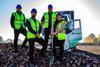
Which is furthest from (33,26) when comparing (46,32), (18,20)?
(18,20)

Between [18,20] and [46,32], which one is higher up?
[18,20]

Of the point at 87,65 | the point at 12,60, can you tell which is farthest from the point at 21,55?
the point at 87,65

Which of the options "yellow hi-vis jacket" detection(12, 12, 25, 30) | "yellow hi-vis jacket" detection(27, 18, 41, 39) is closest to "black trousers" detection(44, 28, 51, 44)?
"yellow hi-vis jacket" detection(27, 18, 41, 39)

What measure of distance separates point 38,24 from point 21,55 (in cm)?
293

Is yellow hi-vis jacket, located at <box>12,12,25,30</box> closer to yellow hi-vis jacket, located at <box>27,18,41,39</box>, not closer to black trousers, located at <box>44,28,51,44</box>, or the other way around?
black trousers, located at <box>44,28,51,44</box>

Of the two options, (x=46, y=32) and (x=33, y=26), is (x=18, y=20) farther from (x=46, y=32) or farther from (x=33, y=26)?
(x=33, y=26)

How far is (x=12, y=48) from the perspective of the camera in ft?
71.4

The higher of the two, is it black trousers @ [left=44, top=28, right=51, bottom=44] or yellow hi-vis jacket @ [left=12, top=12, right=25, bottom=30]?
yellow hi-vis jacket @ [left=12, top=12, right=25, bottom=30]

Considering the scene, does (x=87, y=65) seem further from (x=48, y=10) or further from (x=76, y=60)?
(x=48, y=10)

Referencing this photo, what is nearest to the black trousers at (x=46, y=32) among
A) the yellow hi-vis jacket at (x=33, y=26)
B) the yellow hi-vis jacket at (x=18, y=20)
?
the yellow hi-vis jacket at (x=33, y=26)

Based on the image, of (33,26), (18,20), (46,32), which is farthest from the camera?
(18,20)

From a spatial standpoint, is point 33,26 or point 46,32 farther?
point 46,32

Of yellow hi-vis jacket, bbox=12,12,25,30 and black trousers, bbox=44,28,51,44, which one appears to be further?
yellow hi-vis jacket, bbox=12,12,25,30

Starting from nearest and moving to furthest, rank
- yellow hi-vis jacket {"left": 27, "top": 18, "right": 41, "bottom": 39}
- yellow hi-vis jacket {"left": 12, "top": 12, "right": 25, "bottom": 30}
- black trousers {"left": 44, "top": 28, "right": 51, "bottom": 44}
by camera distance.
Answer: yellow hi-vis jacket {"left": 27, "top": 18, "right": 41, "bottom": 39} → black trousers {"left": 44, "top": 28, "right": 51, "bottom": 44} → yellow hi-vis jacket {"left": 12, "top": 12, "right": 25, "bottom": 30}
